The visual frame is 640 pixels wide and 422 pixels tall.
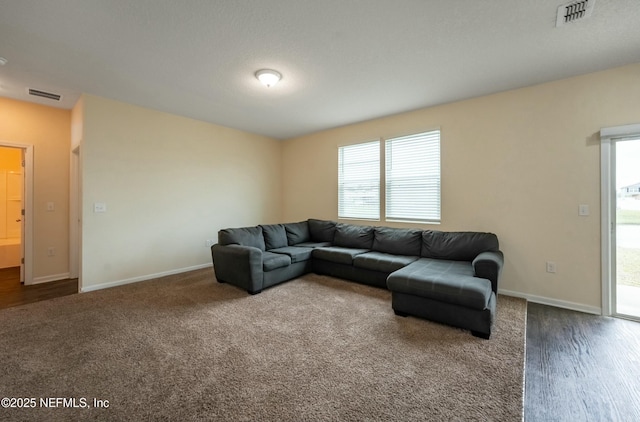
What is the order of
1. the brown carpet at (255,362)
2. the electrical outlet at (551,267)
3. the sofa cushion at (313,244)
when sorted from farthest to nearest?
the sofa cushion at (313,244), the electrical outlet at (551,267), the brown carpet at (255,362)

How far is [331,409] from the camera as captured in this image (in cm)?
154

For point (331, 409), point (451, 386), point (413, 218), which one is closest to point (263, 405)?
point (331, 409)

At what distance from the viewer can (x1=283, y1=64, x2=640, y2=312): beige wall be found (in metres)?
2.94

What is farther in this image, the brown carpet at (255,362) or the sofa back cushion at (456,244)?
the sofa back cushion at (456,244)

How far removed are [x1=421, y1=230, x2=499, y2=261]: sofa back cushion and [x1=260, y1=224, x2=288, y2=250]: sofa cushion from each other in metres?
2.38

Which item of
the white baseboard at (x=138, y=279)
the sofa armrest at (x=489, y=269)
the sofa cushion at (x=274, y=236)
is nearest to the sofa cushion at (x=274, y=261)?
the sofa cushion at (x=274, y=236)

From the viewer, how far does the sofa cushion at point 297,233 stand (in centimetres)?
486

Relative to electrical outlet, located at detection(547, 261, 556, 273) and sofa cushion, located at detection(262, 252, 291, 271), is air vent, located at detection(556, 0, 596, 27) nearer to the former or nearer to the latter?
electrical outlet, located at detection(547, 261, 556, 273)

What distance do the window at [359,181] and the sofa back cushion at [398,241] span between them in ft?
1.93

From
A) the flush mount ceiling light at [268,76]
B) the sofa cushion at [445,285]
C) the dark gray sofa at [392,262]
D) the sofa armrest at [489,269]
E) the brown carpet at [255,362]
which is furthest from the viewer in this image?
Result: the flush mount ceiling light at [268,76]

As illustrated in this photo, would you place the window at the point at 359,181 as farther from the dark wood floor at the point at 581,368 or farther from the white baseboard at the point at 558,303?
the dark wood floor at the point at 581,368

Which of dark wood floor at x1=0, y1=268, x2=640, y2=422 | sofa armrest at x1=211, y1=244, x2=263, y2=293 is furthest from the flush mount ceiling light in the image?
dark wood floor at x1=0, y1=268, x2=640, y2=422

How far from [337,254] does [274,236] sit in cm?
121

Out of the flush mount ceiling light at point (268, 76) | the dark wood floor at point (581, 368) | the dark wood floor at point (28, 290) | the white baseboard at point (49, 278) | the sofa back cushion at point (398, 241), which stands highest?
the flush mount ceiling light at point (268, 76)
